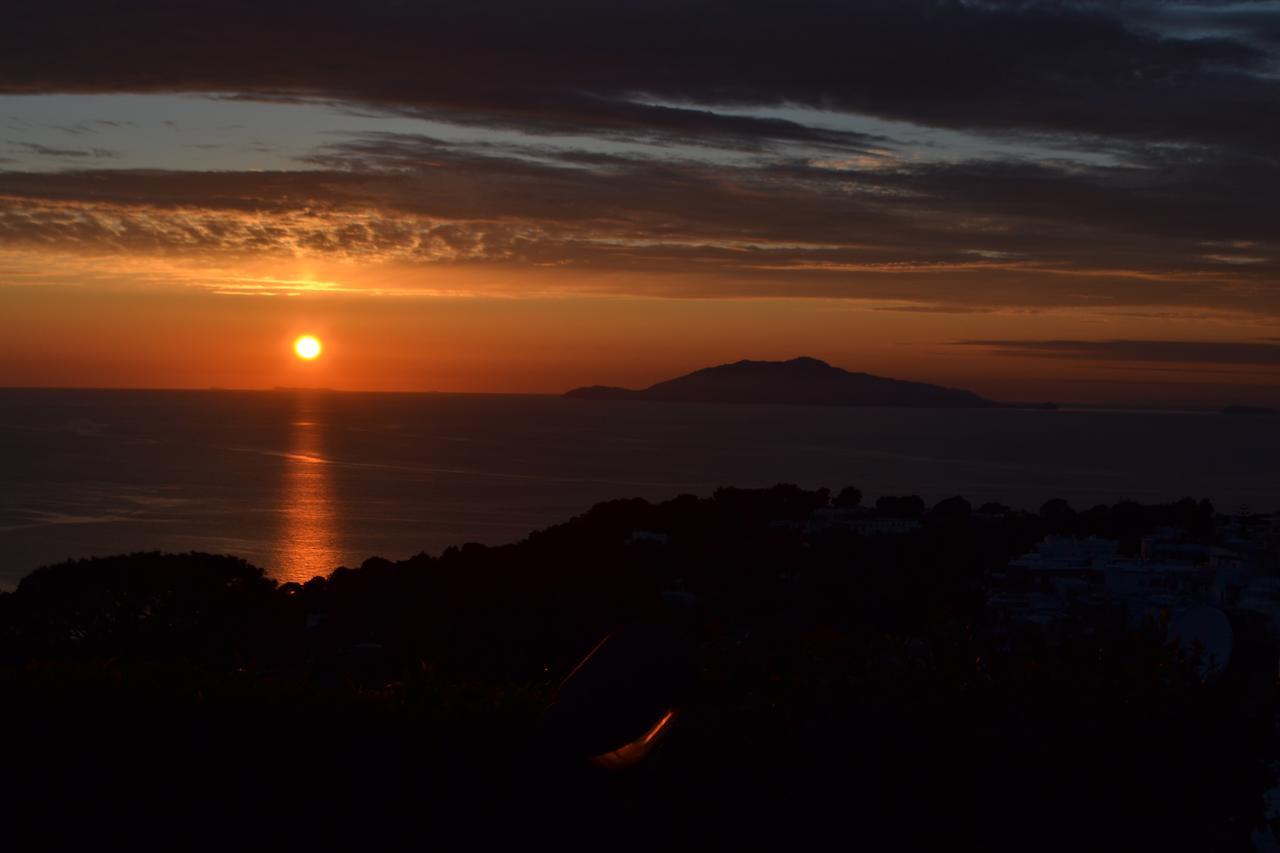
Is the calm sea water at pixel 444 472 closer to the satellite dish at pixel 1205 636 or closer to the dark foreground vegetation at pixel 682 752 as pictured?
the dark foreground vegetation at pixel 682 752

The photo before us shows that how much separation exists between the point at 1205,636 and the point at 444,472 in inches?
3283

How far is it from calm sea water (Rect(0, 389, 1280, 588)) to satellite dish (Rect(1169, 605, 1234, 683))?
4294cm

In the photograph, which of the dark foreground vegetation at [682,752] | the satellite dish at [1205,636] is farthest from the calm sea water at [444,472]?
the satellite dish at [1205,636]

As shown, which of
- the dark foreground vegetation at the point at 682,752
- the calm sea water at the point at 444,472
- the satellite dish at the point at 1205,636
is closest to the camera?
the dark foreground vegetation at the point at 682,752

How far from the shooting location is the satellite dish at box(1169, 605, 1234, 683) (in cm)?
554

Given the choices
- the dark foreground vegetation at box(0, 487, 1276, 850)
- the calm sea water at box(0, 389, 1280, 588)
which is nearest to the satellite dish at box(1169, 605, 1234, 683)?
the dark foreground vegetation at box(0, 487, 1276, 850)

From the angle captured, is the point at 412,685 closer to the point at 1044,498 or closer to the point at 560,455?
the point at 1044,498

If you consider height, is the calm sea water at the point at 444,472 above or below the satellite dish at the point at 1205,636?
below

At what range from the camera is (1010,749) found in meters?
4.75

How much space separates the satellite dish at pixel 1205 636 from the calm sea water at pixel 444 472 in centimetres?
4294

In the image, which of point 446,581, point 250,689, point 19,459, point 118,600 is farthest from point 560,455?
point 250,689

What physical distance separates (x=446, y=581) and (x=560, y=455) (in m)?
85.9

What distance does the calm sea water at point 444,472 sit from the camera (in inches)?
2270

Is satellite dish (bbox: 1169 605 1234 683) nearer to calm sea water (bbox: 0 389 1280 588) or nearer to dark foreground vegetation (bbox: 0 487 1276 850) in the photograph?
dark foreground vegetation (bbox: 0 487 1276 850)
